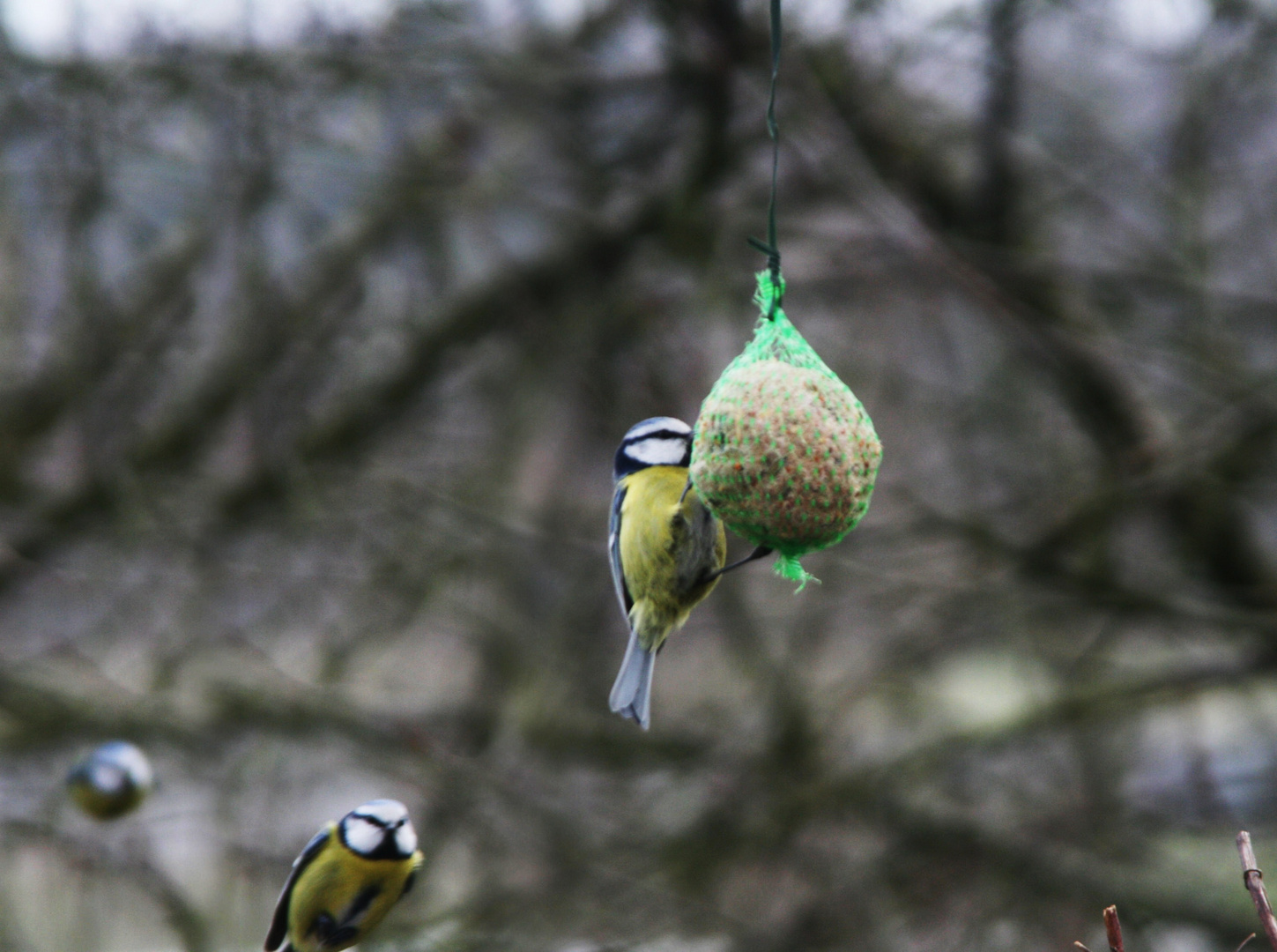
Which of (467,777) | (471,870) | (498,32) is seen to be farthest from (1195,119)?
(471,870)

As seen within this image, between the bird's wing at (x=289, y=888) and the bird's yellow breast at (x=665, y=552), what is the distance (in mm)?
624

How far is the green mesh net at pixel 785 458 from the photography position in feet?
5.79

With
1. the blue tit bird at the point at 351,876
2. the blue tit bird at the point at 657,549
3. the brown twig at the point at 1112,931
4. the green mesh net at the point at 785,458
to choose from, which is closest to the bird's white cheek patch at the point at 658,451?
the blue tit bird at the point at 657,549

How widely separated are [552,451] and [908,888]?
6.83 ft

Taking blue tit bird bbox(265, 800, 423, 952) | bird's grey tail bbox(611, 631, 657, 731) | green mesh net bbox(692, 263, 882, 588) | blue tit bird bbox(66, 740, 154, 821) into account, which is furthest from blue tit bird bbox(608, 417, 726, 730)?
blue tit bird bbox(66, 740, 154, 821)

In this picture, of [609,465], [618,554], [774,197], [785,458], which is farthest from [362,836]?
[609,465]

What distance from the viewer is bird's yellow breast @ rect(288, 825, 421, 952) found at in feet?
6.87

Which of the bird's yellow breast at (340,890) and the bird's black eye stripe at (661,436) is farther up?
the bird's black eye stripe at (661,436)

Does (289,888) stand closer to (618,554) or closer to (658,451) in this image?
(618,554)

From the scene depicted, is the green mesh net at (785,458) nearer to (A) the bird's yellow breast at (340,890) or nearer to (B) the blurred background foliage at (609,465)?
(A) the bird's yellow breast at (340,890)

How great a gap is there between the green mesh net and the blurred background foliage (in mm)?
2294

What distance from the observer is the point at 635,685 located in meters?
2.04

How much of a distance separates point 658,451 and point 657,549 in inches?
7.1

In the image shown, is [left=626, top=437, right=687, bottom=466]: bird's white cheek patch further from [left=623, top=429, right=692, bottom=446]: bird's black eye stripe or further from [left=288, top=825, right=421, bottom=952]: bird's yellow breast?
[left=288, top=825, right=421, bottom=952]: bird's yellow breast
